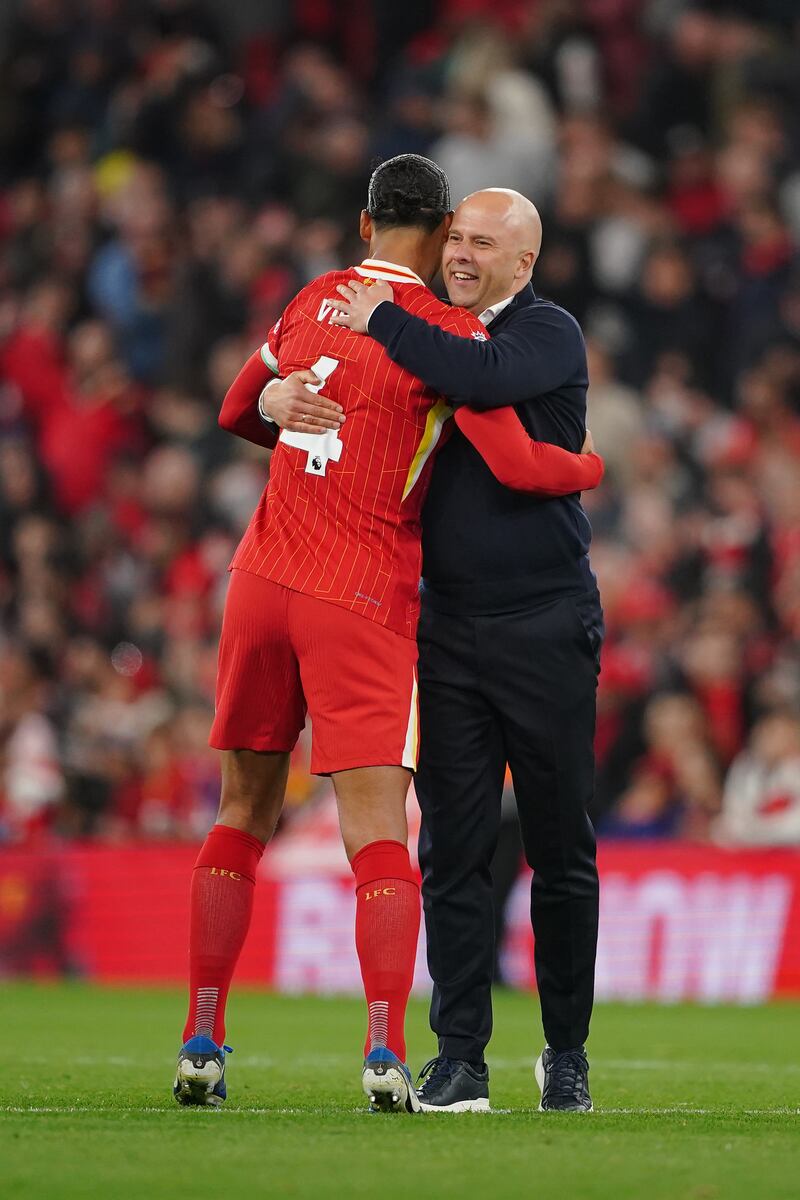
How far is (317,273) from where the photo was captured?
43.2 ft

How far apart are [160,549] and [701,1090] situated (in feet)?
27.0

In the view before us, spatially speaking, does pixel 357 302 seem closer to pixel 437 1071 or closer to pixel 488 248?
pixel 488 248

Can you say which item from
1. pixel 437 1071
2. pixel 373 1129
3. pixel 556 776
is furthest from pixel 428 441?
pixel 373 1129

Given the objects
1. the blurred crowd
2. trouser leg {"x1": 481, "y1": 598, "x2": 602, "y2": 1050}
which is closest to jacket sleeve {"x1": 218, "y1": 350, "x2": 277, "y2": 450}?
trouser leg {"x1": 481, "y1": 598, "x2": 602, "y2": 1050}

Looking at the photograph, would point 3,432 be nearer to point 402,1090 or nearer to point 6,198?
point 6,198

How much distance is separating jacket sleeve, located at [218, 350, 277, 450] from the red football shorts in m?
0.49

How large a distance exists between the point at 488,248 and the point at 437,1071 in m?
1.86

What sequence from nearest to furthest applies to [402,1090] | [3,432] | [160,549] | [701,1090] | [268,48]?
1. [402,1090]
2. [701,1090]
3. [160,549]
4. [3,432]
5. [268,48]

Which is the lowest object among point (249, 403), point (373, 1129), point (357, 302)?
point (373, 1129)

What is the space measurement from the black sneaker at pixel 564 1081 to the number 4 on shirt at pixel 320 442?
143 centimetres

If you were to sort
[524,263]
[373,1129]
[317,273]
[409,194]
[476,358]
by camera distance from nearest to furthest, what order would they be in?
[373,1129]
[476,358]
[409,194]
[524,263]
[317,273]

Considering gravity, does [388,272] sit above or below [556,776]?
above

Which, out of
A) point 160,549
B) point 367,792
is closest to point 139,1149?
point 367,792

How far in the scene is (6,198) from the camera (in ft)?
53.3
